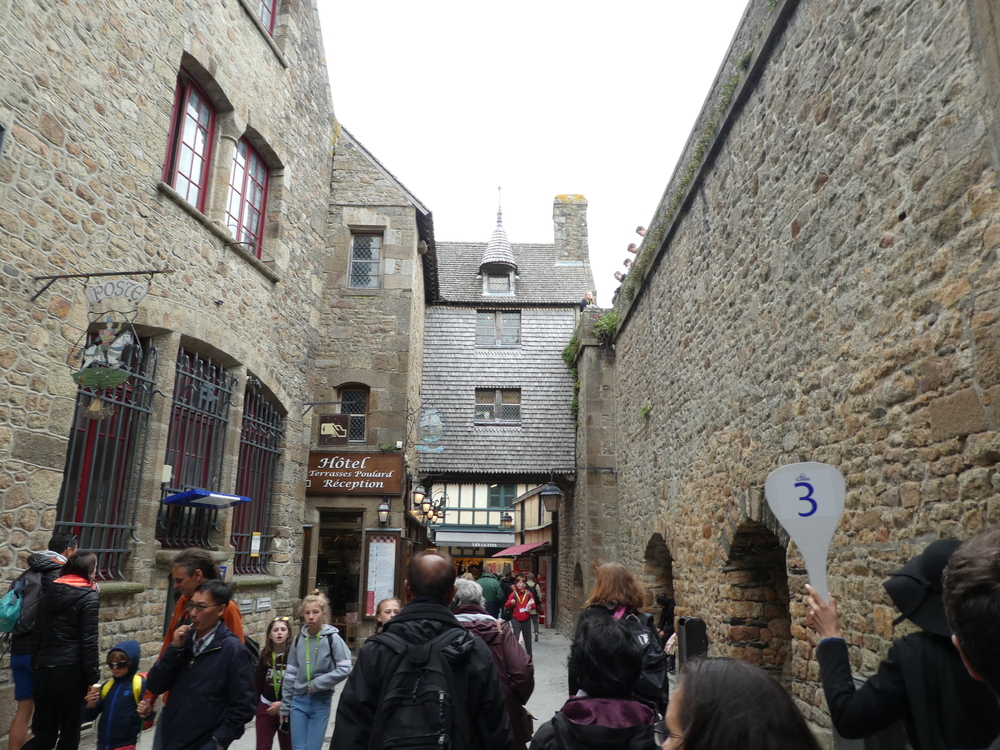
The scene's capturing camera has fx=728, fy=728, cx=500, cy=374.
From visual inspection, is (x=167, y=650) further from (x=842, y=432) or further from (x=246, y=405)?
(x=246, y=405)

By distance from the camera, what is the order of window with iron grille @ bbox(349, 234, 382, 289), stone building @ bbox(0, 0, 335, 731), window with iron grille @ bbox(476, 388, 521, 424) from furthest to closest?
window with iron grille @ bbox(476, 388, 521, 424) < window with iron grille @ bbox(349, 234, 382, 289) < stone building @ bbox(0, 0, 335, 731)

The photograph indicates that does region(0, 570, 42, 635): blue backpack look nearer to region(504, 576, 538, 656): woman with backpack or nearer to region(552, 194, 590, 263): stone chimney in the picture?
region(504, 576, 538, 656): woman with backpack

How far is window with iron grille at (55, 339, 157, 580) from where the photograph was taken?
19.8 feet

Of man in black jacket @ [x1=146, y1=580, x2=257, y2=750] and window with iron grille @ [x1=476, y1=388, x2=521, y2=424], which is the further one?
window with iron grille @ [x1=476, y1=388, x2=521, y2=424]

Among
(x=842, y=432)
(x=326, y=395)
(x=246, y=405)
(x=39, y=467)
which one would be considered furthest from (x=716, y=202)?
(x=326, y=395)

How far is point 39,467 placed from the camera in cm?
547

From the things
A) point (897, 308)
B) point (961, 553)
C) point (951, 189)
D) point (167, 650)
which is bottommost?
point (167, 650)

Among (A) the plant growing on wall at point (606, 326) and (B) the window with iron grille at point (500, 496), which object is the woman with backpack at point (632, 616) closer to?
(A) the plant growing on wall at point (606, 326)

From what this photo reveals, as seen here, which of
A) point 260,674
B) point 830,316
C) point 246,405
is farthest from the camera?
point 246,405

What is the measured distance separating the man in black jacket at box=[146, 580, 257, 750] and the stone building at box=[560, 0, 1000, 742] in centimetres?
354

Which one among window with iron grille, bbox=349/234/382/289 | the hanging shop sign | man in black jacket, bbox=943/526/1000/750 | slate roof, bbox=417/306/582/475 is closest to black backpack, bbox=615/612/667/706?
man in black jacket, bbox=943/526/1000/750

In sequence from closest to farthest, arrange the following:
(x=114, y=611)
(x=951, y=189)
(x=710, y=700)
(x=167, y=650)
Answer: (x=710, y=700)
(x=167, y=650)
(x=951, y=189)
(x=114, y=611)

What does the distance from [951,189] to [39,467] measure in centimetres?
623

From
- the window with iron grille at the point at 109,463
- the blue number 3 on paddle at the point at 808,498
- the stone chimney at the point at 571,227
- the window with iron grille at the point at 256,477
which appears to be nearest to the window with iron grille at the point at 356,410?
the window with iron grille at the point at 256,477
